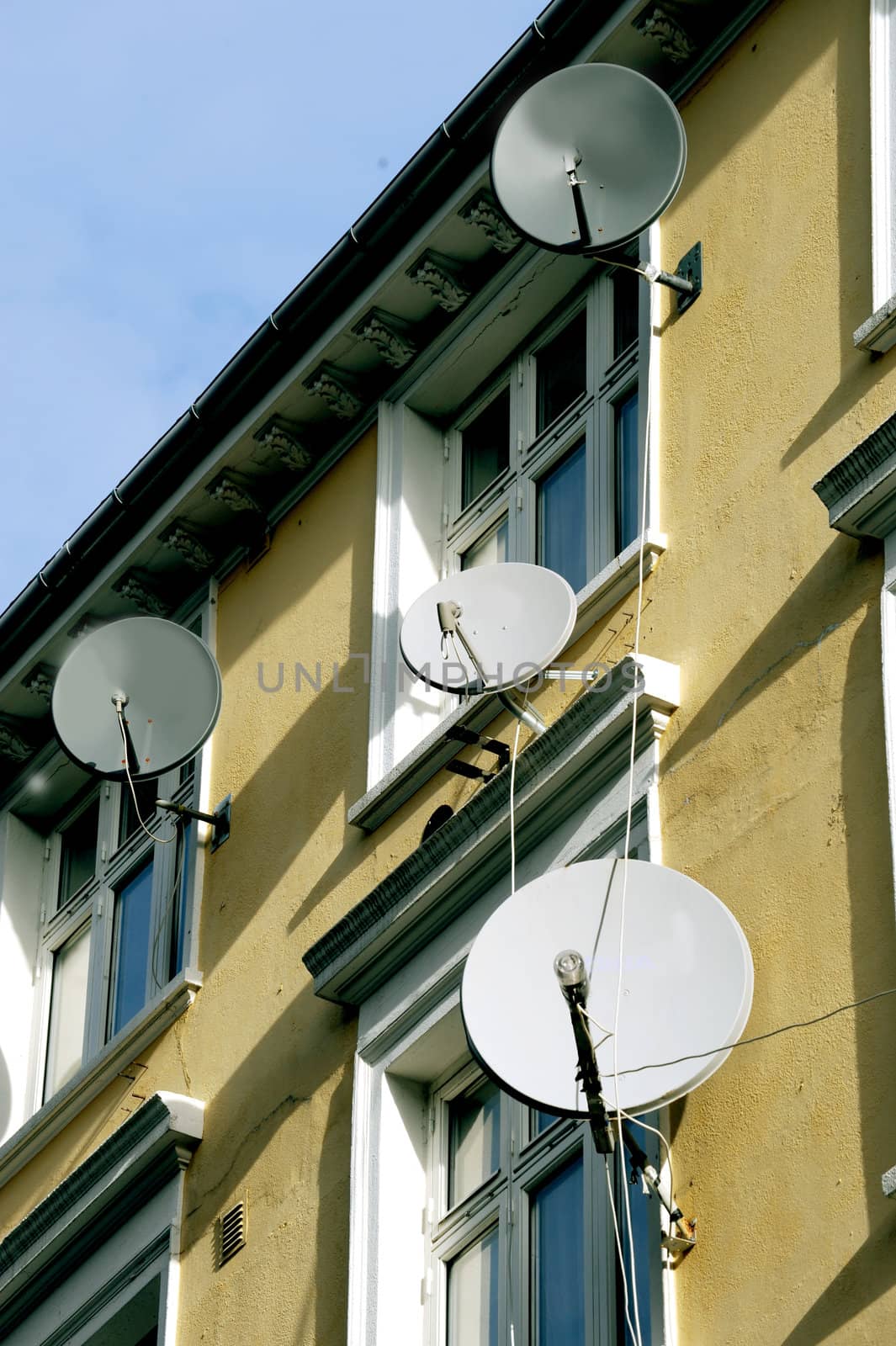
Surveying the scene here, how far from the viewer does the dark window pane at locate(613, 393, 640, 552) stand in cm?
1093

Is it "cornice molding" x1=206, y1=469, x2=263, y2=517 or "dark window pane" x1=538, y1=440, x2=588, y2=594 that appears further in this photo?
"cornice molding" x1=206, y1=469, x2=263, y2=517

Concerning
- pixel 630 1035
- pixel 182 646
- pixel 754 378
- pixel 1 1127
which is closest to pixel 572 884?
pixel 630 1035

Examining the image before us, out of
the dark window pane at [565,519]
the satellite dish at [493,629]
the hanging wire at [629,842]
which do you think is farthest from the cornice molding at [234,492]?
the hanging wire at [629,842]

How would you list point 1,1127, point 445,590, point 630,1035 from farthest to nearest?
point 1,1127 → point 445,590 → point 630,1035

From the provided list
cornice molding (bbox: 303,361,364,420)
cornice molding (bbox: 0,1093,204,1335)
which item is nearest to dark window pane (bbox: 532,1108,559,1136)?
cornice molding (bbox: 0,1093,204,1335)

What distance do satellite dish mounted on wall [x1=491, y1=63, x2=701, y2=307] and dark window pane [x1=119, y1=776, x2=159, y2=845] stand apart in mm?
4686

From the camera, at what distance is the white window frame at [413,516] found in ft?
36.3

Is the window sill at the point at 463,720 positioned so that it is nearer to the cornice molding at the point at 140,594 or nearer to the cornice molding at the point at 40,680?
the cornice molding at the point at 140,594

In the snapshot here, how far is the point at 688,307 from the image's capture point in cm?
1066

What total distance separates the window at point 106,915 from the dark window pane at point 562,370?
9.47 feet

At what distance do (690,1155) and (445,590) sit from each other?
2.96 m

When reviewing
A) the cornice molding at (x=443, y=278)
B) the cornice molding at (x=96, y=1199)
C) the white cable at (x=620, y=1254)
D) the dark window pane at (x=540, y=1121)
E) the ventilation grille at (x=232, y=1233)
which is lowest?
→ the white cable at (x=620, y=1254)

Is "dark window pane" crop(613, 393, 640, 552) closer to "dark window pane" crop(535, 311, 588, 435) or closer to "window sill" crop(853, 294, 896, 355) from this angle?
"dark window pane" crop(535, 311, 588, 435)

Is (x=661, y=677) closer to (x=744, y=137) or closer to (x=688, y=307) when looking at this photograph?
(x=688, y=307)
